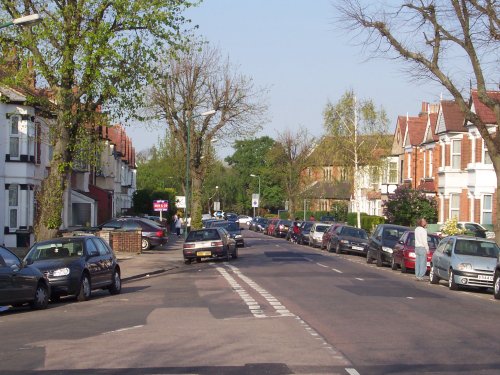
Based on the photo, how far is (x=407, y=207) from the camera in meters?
51.4

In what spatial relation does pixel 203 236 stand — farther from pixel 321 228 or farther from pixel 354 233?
pixel 321 228

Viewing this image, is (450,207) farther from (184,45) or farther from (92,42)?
(92,42)

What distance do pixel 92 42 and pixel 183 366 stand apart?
16268 millimetres

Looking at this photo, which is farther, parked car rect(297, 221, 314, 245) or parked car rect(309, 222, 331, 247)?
parked car rect(297, 221, 314, 245)

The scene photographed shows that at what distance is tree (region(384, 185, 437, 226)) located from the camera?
2023 inches

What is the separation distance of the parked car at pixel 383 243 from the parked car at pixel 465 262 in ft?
24.7

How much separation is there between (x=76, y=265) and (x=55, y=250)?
1229 millimetres

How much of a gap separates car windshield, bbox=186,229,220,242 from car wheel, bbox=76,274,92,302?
15.5 meters

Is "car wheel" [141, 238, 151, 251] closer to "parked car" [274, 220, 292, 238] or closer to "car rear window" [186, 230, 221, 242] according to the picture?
"car rear window" [186, 230, 221, 242]

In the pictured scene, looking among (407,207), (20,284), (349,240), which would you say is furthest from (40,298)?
(407,207)

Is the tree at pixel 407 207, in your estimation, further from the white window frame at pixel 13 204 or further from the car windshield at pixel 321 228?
the white window frame at pixel 13 204

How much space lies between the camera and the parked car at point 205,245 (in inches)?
1394

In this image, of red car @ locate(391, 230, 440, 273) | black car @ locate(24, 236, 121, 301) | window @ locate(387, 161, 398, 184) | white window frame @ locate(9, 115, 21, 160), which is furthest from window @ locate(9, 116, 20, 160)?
window @ locate(387, 161, 398, 184)

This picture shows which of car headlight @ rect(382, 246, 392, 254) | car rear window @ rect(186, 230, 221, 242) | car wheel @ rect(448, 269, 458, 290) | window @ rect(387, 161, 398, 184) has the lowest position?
car wheel @ rect(448, 269, 458, 290)
